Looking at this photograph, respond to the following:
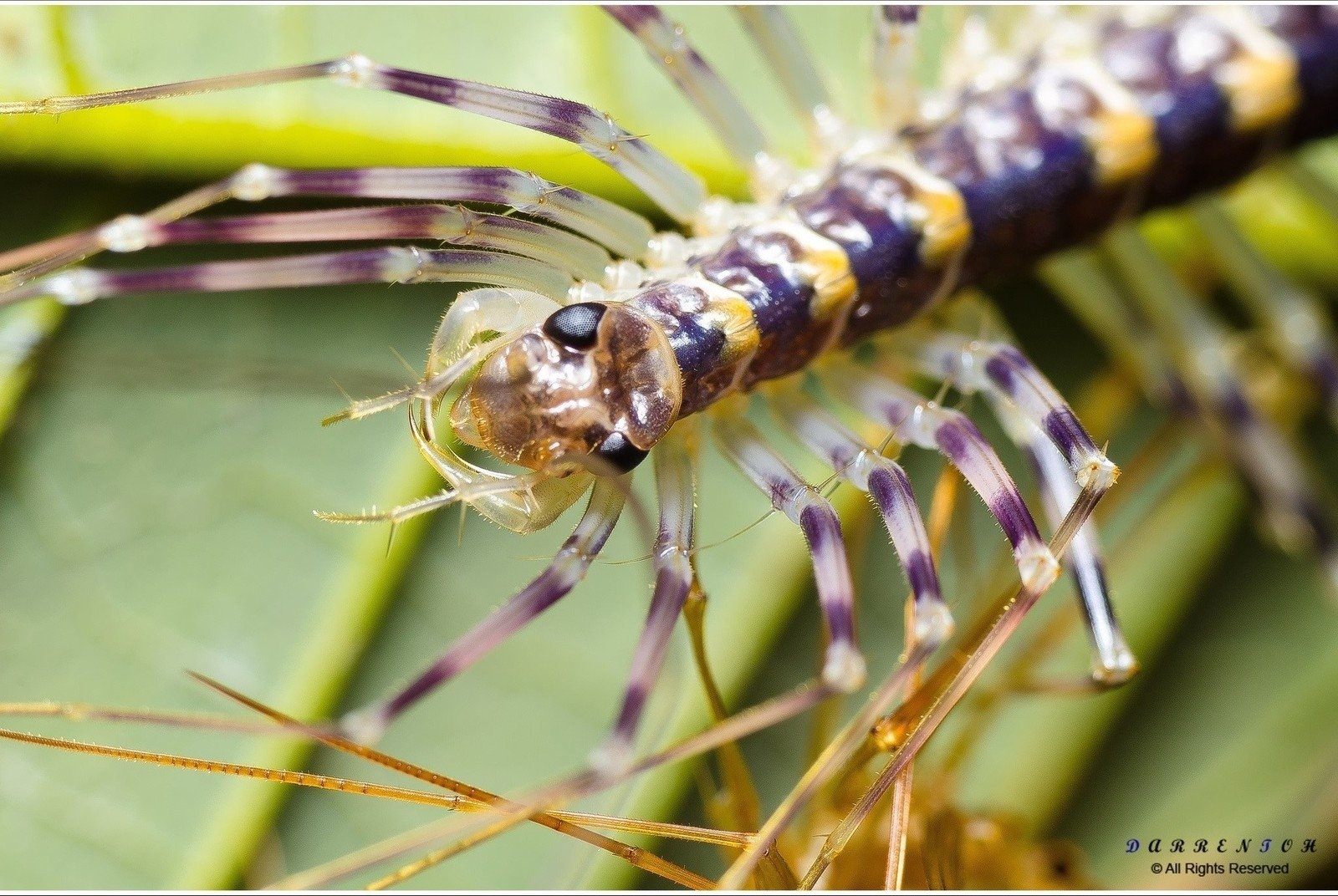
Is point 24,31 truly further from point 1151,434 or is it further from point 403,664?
point 1151,434

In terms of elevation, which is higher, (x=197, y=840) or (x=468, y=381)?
(x=468, y=381)

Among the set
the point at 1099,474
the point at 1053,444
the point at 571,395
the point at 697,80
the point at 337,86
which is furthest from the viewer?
the point at 337,86

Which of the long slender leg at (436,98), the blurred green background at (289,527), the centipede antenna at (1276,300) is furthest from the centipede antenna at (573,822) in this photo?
the centipede antenna at (1276,300)

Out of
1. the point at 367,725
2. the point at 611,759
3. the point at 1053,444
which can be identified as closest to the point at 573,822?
the point at 611,759

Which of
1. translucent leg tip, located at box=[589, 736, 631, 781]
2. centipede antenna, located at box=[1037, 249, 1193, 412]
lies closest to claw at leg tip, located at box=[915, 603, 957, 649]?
translucent leg tip, located at box=[589, 736, 631, 781]

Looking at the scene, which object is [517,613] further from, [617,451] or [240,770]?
[240,770]

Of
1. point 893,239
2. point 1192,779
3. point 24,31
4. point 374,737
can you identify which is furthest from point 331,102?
point 1192,779

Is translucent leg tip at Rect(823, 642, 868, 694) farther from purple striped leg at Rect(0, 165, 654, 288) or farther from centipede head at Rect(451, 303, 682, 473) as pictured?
purple striped leg at Rect(0, 165, 654, 288)
